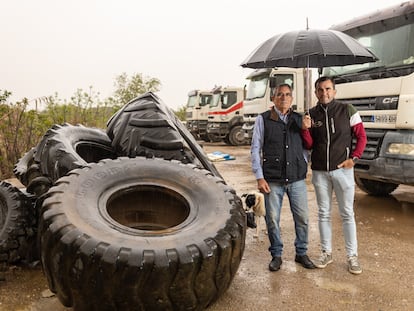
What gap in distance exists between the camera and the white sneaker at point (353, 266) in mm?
3521

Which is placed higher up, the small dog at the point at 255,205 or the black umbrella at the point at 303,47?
the black umbrella at the point at 303,47

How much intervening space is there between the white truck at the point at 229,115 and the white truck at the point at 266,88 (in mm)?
4216

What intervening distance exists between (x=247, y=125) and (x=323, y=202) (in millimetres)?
10211

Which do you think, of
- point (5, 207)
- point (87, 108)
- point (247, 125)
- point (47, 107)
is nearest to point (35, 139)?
point (47, 107)

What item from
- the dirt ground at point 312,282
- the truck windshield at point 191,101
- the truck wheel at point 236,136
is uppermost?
the truck windshield at point 191,101

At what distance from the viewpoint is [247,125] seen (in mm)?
13766

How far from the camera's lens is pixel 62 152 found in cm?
356

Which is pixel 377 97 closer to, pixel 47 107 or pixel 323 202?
pixel 323 202

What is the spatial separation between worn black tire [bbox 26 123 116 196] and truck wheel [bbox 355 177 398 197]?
4.20 meters

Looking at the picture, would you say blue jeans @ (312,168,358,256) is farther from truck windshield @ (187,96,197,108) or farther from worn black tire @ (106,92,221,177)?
truck windshield @ (187,96,197,108)

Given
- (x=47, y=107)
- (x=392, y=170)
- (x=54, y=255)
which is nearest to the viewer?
(x=54, y=255)

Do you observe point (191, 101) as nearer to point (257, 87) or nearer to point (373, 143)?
point (257, 87)

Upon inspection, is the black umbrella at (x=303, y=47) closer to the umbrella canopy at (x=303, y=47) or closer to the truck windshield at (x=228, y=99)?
the umbrella canopy at (x=303, y=47)

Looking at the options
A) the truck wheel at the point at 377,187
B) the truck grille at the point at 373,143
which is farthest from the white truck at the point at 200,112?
the truck grille at the point at 373,143
